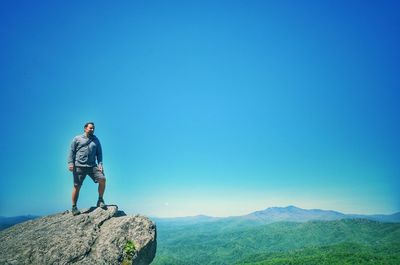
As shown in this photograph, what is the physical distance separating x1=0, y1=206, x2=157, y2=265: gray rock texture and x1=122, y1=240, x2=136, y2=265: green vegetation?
0.03 m

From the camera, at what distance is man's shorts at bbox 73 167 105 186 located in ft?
36.7

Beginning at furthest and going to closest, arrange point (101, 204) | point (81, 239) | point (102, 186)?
point (101, 204) → point (102, 186) → point (81, 239)

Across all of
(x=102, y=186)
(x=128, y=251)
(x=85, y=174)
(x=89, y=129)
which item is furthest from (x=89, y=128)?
(x=128, y=251)

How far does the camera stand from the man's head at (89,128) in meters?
11.2

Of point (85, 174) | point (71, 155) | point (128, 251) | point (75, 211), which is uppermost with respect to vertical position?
point (71, 155)

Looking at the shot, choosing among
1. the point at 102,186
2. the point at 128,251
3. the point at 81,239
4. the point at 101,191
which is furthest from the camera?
the point at 101,191

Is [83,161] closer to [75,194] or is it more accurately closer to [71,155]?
[71,155]

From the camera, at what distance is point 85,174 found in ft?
37.3

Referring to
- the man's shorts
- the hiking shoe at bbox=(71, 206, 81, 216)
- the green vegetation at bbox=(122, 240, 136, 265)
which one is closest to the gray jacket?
the man's shorts

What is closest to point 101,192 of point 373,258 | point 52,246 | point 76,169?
point 76,169

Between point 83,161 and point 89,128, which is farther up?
point 89,128

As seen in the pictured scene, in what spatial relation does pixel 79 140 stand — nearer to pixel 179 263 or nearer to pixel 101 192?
pixel 101 192

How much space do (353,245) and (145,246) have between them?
13706cm

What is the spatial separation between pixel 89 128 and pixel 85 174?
1730 mm
